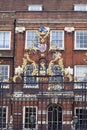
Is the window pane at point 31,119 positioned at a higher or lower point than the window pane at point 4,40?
lower

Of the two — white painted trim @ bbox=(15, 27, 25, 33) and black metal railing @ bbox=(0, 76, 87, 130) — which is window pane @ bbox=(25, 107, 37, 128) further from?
white painted trim @ bbox=(15, 27, 25, 33)

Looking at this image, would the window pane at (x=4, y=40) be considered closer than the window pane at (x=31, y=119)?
No

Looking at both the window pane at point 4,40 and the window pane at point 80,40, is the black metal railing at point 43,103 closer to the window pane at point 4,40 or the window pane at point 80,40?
the window pane at point 4,40

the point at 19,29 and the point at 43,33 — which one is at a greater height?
the point at 19,29

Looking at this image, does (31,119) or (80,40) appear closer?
(31,119)

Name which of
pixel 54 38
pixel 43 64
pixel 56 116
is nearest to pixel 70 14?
pixel 54 38

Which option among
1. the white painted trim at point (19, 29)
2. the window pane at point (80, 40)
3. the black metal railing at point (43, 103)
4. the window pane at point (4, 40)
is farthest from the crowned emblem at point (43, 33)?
the black metal railing at point (43, 103)

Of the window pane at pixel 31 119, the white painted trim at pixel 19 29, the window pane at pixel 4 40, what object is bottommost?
the window pane at pixel 31 119

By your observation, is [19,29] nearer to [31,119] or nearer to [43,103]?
[43,103]

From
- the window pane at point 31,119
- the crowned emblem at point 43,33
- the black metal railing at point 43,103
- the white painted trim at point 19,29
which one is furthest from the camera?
the white painted trim at point 19,29

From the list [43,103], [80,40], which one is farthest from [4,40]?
[43,103]

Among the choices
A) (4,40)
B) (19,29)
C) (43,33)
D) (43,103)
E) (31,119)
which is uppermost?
(19,29)

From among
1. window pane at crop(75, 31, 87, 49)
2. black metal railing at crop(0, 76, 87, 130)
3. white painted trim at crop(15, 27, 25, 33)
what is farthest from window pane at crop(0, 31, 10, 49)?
window pane at crop(75, 31, 87, 49)

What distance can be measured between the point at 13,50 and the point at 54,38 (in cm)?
342
